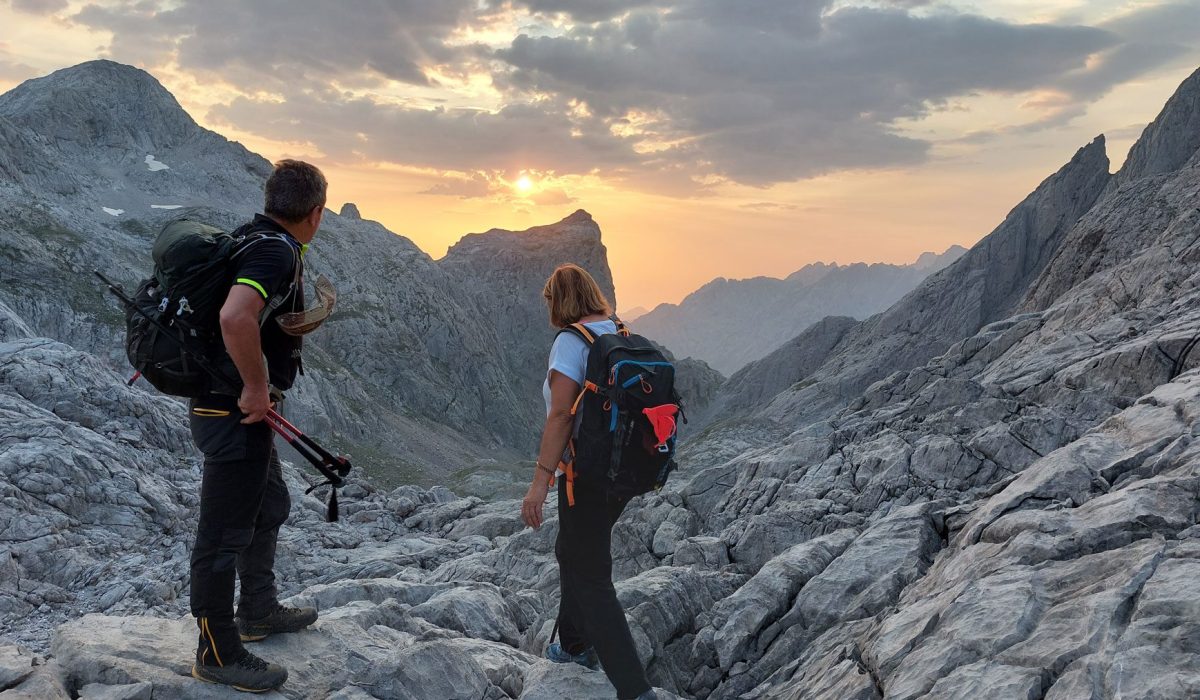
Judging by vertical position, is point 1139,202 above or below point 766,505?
above

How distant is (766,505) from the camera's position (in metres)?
18.7

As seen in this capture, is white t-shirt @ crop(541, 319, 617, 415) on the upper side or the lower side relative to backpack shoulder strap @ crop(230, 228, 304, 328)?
lower

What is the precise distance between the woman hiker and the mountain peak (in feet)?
358

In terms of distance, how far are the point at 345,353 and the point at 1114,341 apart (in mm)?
80218

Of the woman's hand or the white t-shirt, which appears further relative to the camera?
the woman's hand

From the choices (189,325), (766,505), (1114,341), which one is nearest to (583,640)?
(189,325)

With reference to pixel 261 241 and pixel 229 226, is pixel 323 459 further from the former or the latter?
pixel 229 226

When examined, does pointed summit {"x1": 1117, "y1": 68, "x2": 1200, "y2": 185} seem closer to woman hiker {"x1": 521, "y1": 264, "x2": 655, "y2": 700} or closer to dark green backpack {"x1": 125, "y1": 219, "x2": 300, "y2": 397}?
woman hiker {"x1": 521, "y1": 264, "x2": 655, "y2": 700}

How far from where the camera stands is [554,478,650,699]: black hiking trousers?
6.84m

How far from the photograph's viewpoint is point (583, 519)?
6.85m

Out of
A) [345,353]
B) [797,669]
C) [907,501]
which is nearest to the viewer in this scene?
[797,669]

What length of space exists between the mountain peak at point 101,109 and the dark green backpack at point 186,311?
4223 inches

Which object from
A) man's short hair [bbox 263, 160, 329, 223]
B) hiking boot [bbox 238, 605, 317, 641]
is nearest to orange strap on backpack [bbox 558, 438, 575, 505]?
man's short hair [bbox 263, 160, 329, 223]

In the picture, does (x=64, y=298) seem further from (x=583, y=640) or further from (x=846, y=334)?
(x=846, y=334)
